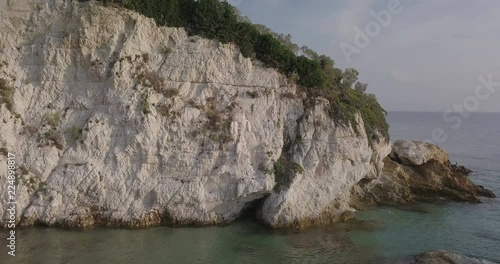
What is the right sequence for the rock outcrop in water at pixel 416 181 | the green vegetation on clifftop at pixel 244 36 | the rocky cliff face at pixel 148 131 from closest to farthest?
the rocky cliff face at pixel 148 131
the green vegetation on clifftop at pixel 244 36
the rock outcrop in water at pixel 416 181

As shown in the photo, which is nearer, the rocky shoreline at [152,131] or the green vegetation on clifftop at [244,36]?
the rocky shoreline at [152,131]

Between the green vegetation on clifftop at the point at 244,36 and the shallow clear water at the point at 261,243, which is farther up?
the green vegetation on clifftop at the point at 244,36

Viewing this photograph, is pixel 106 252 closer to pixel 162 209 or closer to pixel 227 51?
pixel 162 209

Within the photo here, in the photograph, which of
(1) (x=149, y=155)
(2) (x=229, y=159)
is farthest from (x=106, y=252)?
(2) (x=229, y=159)

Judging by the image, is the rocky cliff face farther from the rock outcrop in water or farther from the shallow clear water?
the rock outcrop in water

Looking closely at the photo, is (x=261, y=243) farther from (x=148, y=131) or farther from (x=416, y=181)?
(x=416, y=181)

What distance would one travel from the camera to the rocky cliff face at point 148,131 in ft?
57.1

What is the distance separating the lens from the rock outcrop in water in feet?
79.1

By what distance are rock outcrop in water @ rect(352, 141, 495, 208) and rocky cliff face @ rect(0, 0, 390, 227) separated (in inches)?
214

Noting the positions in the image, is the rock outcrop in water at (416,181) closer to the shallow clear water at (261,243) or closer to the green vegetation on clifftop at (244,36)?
the shallow clear water at (261,243)

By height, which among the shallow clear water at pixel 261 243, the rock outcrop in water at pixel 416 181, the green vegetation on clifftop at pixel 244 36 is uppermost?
the green vegetation on clifftop at pixel 244 36

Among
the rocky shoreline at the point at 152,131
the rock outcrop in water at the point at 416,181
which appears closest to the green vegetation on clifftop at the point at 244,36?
the rocky shoreline at the point at 152,131

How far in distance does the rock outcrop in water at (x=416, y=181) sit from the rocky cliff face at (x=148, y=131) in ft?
17.9

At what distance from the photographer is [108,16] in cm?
1856
